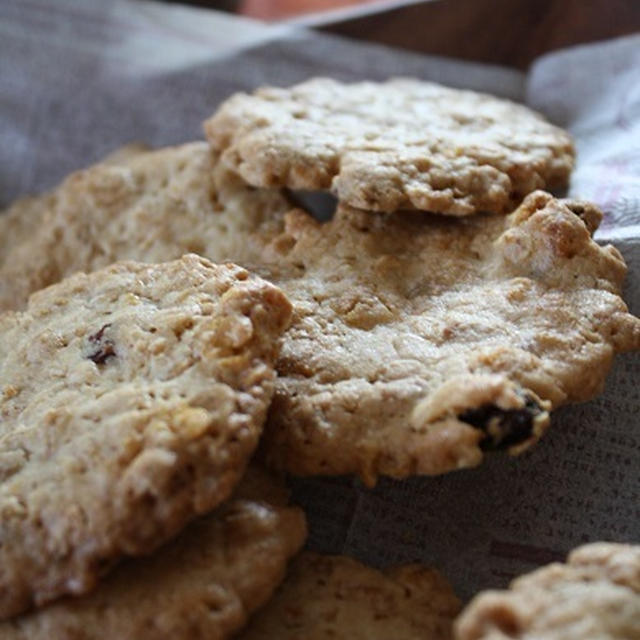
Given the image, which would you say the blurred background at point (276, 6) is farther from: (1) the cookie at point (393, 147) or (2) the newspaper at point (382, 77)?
(1) the cookie at point (393, 147)

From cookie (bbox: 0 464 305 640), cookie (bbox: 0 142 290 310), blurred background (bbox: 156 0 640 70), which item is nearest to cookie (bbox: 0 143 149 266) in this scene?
cookie (bbox: 0 142 290 310)

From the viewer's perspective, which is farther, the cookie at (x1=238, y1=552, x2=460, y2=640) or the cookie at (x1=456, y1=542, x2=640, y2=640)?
the cookie at (x1=238, y1=552, x2=460, y2=640)

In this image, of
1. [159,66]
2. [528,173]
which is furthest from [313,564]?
[159,66]

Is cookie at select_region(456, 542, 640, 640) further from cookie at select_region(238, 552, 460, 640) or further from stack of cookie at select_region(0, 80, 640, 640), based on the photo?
cookie at select_region(238, 552, 460, 640)

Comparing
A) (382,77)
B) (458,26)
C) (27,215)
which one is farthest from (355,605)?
(458,26)

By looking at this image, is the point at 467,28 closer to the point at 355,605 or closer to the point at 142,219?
the point at 142,219

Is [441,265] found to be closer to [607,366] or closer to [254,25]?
[607,366]
